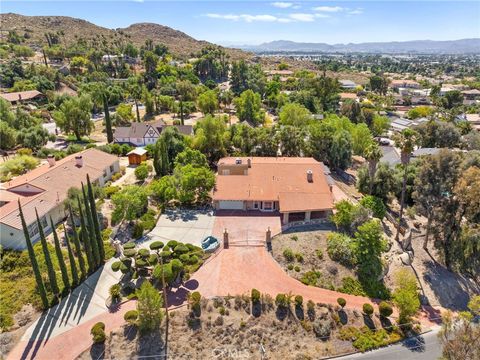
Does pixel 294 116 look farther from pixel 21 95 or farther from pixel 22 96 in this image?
pixel 21 95

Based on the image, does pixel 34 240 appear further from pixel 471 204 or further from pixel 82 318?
pixel 471 204

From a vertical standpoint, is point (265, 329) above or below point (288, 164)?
below

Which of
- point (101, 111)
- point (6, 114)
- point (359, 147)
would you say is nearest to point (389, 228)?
point (359, 147)

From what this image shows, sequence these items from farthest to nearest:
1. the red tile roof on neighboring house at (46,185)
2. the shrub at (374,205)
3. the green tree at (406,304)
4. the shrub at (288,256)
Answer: the shrub at (374,205), the red tile roof on neighboring house at (46,185), the shrub at (288,256), the green tree at (406,304)

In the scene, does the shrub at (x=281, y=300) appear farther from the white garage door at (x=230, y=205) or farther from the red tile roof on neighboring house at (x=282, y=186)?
the white garage door at (x=230, y=205)

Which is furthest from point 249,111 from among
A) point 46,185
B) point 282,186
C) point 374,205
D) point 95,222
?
point 95,222

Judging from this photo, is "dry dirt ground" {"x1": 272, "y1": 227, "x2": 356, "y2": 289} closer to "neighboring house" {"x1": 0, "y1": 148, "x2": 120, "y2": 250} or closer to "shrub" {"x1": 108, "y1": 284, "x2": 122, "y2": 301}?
"shrub" {"x1": 108, "y1": 284, "x2": 122, "y2": 301}

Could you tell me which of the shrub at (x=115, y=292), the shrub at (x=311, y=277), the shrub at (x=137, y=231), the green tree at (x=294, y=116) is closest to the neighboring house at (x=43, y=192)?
the shrub at (x=137, y=231)
